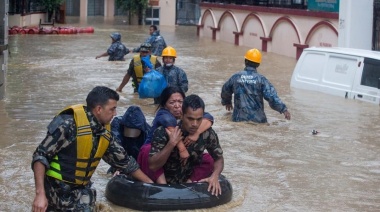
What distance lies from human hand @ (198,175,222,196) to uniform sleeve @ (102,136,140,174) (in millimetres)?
1178

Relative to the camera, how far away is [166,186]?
7.75m

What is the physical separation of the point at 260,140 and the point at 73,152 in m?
6.29

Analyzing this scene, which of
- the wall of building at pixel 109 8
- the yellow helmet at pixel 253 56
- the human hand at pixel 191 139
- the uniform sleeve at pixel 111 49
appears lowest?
the uniform sleeve at pixel 111 49

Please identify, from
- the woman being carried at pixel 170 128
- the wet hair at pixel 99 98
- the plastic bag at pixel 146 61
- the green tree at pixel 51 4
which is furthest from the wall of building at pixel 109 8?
the wet hair at pixel 99 98

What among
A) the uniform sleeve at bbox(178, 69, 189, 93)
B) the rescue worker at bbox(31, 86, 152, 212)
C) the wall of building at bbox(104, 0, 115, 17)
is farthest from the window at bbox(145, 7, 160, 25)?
the rescue worker at bbox(31, 86, 152, 212)

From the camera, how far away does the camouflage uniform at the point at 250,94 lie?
12.6 metres

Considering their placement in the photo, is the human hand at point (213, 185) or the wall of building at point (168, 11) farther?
the wall of building at point (168, 11)

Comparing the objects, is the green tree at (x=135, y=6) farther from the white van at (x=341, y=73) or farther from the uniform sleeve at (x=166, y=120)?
the uniform sleeve at (x=166, y=120)

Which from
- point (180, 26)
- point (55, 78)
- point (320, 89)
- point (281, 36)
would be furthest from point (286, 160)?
point (180, 26)

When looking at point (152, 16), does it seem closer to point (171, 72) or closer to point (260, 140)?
point (171, 72)

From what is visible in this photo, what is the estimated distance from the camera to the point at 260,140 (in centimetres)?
1217

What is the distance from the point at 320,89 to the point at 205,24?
2439 cm

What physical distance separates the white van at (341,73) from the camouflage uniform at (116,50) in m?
7.77

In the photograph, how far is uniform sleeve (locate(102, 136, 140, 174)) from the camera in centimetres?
653
